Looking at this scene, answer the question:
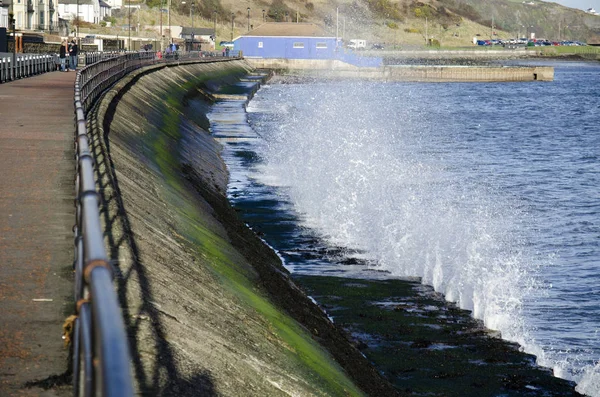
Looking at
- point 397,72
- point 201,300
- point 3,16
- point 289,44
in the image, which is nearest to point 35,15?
point 289,44

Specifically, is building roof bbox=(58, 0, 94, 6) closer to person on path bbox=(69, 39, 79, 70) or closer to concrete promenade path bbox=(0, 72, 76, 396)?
person on path bbox=(69, 39, 79, 70)

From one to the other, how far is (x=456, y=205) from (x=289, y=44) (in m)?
96.9

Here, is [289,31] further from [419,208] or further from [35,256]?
[35,256]

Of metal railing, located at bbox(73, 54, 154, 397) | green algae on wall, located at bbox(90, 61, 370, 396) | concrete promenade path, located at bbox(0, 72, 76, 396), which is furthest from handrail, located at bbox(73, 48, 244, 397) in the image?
green algae on wall, located at bbox(90, 61, 370, 396)

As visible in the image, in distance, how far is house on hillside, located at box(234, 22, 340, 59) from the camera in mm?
122812

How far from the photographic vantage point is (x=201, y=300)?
10.0 m

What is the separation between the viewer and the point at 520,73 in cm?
12688

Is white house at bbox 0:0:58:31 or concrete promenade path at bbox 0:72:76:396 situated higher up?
white house at bbox 0:0:58:31

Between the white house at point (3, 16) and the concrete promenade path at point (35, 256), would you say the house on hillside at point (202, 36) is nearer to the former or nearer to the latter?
the white house at point (3, 16)

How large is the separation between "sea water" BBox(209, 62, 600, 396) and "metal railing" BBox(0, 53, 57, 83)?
841 cm

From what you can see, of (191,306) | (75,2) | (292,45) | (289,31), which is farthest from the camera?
(75,2)

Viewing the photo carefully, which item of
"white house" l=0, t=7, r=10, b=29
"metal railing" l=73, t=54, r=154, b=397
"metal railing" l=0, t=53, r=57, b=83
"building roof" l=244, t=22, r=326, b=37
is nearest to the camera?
"metal railing" l=73, t=54, r=154, b=397

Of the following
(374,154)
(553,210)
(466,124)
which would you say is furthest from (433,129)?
(553,210)

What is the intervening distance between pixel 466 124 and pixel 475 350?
51.3 m
